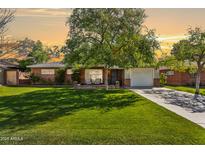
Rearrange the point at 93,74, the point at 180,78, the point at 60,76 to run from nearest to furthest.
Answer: the point at 180,78
the point at 60,76
the point at 93,74

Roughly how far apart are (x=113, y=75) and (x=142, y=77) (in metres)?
2.93

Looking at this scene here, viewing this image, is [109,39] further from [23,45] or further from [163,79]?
[23,45]

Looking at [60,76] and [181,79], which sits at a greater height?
[60,76]

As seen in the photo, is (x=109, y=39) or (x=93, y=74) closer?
(x=109, y=39)

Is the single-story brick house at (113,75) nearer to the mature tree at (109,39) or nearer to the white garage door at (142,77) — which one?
the white garage door at (142,77)

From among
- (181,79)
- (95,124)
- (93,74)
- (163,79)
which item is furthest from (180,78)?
(95,124)

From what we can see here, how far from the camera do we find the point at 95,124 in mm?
11594

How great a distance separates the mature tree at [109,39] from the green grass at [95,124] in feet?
Result: 24.0

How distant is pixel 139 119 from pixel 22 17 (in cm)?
697

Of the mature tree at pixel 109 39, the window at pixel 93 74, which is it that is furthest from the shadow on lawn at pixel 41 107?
the window at pixel 93 74

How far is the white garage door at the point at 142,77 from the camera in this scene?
29.1m

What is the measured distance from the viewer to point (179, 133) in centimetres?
1028

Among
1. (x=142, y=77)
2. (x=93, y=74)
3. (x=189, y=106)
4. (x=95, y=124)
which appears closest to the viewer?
(x=95, y=124)
